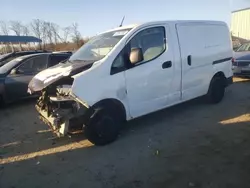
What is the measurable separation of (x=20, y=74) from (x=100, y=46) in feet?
13.1

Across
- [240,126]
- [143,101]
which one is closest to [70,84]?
[143,101]

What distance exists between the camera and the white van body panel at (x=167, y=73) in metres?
4.50

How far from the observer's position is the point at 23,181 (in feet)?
12.2

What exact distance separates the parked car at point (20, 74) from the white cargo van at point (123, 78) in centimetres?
291

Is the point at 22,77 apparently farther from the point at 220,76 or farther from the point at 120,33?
the point at 220,76

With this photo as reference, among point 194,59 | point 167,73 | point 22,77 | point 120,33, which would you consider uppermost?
point 120,33

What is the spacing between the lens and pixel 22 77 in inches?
320

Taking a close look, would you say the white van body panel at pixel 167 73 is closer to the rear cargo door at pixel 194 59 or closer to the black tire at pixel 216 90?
the rear cargo door at pixel 194 59

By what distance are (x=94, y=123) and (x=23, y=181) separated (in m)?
1.40

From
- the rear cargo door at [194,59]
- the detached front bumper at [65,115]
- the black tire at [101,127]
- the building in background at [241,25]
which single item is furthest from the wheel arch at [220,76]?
the building in background at [241,25]

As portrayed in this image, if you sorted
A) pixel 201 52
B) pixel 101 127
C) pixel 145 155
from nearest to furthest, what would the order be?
1. pixel 145 155
2. pixel 101 127
3. pixel 201 52

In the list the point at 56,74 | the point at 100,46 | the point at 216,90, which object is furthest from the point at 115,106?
the point at 216,90

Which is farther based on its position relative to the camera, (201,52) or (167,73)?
(201,52)

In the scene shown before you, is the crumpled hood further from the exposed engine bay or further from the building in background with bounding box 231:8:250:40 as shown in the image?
the building in background with bounding box 231:8:250:40
